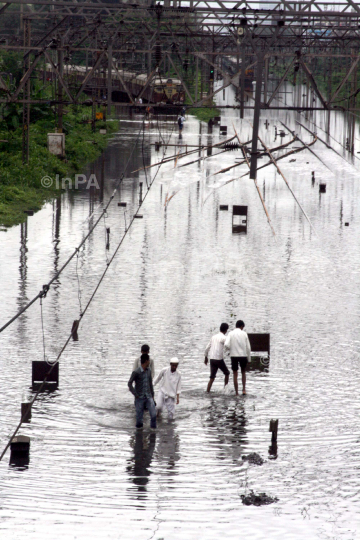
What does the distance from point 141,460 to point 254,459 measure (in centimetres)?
156

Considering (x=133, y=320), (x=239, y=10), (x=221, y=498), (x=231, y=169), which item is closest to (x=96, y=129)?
(x=231, y=169)

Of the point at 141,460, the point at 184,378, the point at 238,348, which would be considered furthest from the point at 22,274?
the point at 141,460

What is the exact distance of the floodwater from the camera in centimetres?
1105

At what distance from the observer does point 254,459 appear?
41.4 feet

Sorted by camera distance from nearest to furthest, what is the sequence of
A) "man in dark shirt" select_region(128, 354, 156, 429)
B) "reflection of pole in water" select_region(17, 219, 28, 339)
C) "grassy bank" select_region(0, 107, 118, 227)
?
"man in dark shirt" select_region(128, 354, 156, 429)
"reflection of pole in water" select_region(17, 219, 28, 339)
"grassy bank" select_region(0, 107, 118, 227)

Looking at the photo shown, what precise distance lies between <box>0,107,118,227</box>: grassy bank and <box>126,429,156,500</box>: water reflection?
19.1 m

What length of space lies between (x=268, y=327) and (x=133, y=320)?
9.72 feet

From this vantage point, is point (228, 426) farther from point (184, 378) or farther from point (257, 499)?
point (257, 499)

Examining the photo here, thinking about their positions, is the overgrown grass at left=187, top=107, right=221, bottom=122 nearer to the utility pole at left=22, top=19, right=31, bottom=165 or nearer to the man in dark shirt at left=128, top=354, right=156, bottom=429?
the utility pole at left=22, top=19, right=31, bottom=165

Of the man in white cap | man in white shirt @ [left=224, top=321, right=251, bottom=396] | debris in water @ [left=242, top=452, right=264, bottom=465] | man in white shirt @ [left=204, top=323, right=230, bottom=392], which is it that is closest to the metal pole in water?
man in white shirt @ [left=224, top=321, right=251, bottom=396]

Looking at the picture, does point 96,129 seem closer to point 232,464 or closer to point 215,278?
point 215,278

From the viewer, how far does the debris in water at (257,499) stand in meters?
11.2

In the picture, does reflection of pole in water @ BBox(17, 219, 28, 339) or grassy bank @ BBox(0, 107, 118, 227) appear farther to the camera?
grassy bank @ BBox(0, 107, 118, 227)

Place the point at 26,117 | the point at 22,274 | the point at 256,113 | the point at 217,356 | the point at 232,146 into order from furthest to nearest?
the point at 232,146 → the point at 26,117 → the point at 22,274 → the point at 256,113 → the point at 217,356
